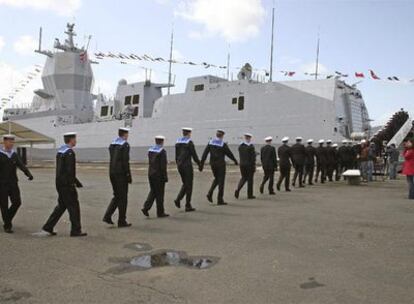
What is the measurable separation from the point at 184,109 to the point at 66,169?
22.4m

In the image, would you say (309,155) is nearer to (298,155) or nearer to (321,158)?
(321,158)

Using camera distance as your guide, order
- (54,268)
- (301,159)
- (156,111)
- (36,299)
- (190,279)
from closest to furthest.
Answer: (36,299) < (190,279) < (54,268) < (301,159) < (156,111)

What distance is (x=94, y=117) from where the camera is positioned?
3647 centimetres

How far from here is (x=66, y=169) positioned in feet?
20.6

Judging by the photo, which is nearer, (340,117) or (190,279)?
(190,279)

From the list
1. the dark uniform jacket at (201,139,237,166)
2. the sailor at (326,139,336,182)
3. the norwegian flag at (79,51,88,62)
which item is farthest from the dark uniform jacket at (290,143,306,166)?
the norwegian flag at (79,51,88,62)

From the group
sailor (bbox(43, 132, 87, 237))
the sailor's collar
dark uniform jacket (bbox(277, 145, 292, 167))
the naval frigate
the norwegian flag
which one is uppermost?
the norwegian flag

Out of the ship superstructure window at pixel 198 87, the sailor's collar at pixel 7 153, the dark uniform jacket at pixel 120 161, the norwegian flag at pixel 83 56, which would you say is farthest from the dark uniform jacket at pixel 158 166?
the norwegian flag at pixel 83 56

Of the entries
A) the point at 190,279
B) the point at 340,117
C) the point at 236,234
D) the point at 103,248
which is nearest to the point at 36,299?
the point at 190,279

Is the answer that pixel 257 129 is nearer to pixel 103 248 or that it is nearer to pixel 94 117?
Result: pixel 94 117

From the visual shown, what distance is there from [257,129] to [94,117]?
640 inches

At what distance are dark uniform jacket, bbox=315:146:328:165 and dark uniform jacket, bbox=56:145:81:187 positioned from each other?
970 cm

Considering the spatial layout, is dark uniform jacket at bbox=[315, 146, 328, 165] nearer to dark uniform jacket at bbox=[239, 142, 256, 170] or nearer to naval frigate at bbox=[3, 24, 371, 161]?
dark uniform jacket at bbox=[239, 142, 256, 170]

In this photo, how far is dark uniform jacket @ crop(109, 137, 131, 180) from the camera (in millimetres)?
7047
